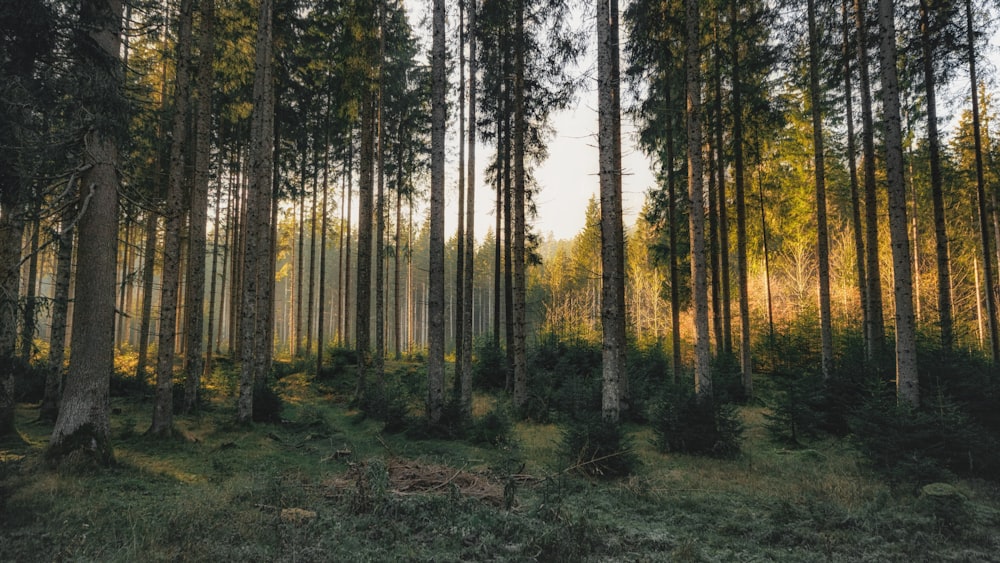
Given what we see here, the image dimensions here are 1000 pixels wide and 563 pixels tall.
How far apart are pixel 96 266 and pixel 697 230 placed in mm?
12310

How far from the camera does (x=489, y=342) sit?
20438 millimetres

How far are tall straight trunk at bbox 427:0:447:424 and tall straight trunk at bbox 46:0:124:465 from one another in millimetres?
6218

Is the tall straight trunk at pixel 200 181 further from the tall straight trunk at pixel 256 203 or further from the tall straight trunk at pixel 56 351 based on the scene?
the tall straight trunk at pixel 56 351

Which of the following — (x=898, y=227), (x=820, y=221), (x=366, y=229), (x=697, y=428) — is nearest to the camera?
(x=898, y=227)

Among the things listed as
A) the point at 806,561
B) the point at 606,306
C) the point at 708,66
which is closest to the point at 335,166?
the point at 708,66

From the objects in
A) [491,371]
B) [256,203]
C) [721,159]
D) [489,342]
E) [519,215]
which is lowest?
[491,371]

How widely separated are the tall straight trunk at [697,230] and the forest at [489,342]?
0.25 feet

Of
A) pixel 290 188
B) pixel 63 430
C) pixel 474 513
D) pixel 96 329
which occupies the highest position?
pixel 290 188

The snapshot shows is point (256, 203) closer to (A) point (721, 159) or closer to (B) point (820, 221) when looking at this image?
(A) point (721, 159)

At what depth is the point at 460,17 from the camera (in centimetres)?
1591

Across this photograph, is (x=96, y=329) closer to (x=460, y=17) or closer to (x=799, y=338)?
(x=460, y=17)

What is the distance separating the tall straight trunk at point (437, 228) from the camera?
1131cm

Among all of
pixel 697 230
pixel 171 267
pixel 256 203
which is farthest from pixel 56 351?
pixel 697 230

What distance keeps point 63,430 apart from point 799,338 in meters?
24.3
